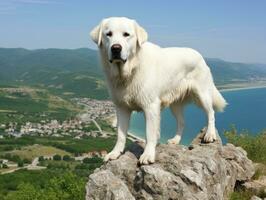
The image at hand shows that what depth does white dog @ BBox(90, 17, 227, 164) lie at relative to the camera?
24.8 ft

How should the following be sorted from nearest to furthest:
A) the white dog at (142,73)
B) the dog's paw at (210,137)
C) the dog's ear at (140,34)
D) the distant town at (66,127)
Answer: the white dog at (142,73)
the dog's ear at (140,34)
the dog's paw at (210,137)
the distant town at (66,127)

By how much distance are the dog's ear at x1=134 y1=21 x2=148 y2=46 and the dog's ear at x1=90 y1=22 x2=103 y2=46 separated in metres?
0.63

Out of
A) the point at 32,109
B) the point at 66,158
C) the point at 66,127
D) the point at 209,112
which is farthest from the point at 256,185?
the point at 32,109

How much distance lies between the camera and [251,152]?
13523 millimetres

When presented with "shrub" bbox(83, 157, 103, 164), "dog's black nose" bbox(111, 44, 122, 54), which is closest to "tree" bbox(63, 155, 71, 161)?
"shrub" bbox(83, 157, 103, 164)

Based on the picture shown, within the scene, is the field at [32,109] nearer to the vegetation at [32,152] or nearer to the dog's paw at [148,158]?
the vegetation at [32,152]

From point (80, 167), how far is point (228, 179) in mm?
74668

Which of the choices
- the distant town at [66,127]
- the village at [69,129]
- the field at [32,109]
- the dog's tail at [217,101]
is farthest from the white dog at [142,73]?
the field at [32,109]

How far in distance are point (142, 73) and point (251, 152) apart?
668 cm

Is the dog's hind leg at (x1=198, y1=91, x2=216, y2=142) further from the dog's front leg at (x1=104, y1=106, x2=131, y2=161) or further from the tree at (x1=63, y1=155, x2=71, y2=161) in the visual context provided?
the tree at (x1=63, y1=155, x2=71, y2=161)

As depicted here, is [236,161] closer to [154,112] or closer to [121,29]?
[154,112]

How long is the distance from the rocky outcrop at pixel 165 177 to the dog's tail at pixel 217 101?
1.48m

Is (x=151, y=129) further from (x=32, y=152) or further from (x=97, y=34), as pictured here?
(x=32, y=152)

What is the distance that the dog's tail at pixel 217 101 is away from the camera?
1038cm
